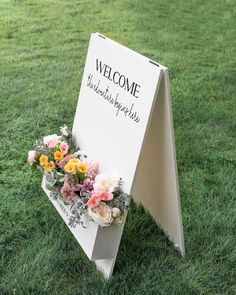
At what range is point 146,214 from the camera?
2789mm

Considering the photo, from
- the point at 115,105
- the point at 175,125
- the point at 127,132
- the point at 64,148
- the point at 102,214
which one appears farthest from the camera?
the point at 175,125

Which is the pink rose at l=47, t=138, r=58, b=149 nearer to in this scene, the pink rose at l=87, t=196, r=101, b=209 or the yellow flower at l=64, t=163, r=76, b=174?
the yellow flower at l=64, t=163, r=76, b=174

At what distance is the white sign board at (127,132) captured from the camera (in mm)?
2199

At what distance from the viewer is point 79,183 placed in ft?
7.66

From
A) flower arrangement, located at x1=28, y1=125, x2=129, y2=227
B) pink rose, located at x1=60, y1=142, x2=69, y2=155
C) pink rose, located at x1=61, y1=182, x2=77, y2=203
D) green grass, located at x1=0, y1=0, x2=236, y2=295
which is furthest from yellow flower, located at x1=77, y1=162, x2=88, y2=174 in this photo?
green grass, located at x1=0, y1=0, x2=236, y2=295

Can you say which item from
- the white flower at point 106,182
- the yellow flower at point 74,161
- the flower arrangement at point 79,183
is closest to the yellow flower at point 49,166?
the flower arrangement at point 79,183

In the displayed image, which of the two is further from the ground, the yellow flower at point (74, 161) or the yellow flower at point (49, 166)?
the yellow flower at point (74, 161)

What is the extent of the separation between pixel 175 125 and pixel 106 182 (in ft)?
6.17

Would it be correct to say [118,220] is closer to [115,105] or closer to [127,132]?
[127,132]

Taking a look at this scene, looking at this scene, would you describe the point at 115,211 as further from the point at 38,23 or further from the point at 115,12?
the point at 115,12

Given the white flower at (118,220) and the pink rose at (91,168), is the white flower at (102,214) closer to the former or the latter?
the white flower at (118,220)

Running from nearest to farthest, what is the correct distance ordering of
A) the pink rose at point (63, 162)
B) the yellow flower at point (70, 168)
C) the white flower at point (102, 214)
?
the white flower at point (102, 214)
the yellow flower at point (70, 168)
the pink rose at point (63, 162)

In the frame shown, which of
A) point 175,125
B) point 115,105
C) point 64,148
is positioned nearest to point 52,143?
point 64,148

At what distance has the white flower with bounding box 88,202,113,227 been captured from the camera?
2.16 m
